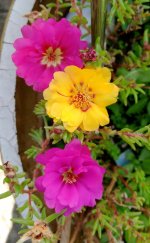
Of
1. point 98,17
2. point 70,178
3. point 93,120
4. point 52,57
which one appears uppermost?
point 98,17

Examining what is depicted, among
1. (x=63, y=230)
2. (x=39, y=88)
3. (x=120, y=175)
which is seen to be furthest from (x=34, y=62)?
(x=120, y=175)

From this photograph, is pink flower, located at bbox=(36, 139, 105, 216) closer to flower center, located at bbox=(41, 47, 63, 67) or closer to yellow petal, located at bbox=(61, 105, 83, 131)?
yellow petal, located at bbox=(61, 105, 83, 131)

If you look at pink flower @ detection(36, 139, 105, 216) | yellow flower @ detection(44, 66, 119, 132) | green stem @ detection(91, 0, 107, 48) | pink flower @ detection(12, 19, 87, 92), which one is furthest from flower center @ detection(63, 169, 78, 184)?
green stem @ detection(91, 0, 107, 48)

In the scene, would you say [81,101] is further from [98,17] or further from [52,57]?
[98,17]

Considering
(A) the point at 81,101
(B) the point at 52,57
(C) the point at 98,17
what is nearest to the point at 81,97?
(A) the point at 81,101

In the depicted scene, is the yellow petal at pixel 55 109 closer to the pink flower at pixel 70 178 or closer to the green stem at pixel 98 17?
the pink flower at pixel 70 178

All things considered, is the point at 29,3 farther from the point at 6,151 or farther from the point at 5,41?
the point at 6,151

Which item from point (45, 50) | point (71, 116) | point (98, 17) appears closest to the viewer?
point (71, 116)
